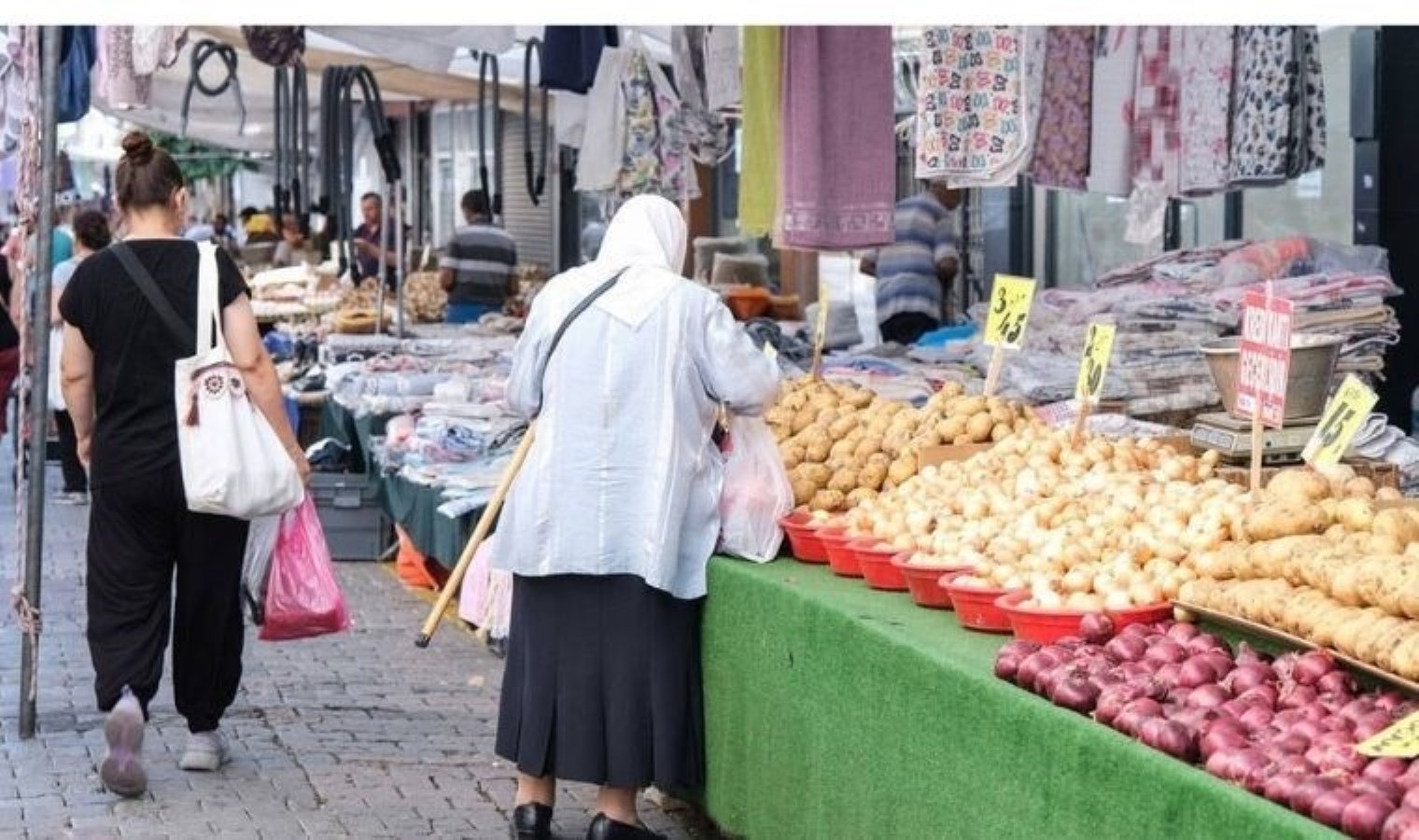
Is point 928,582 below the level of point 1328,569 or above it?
below

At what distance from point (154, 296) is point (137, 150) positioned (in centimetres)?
48

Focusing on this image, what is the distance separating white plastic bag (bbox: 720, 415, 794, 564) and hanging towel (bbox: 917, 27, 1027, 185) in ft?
9.13

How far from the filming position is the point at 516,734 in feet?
21.0

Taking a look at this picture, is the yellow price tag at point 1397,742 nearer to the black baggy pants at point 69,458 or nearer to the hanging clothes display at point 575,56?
→ the hanging clothes display at point 575,56

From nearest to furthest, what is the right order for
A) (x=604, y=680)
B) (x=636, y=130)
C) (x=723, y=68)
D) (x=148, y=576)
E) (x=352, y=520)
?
(x=604, y=680) → (x=148, y=576) → (x=723, y=68) → (x=636, y=130) → (x=352, y=520)

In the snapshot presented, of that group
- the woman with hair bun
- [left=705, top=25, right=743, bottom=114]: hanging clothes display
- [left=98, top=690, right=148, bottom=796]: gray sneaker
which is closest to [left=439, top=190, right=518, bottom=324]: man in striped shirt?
[left=705, top=25, right=743, bottom=114]: hanging clothes display

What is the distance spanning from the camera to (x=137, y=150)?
23.0 ft

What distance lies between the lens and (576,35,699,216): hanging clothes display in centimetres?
1205

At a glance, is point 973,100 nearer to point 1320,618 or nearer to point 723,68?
point 723,68

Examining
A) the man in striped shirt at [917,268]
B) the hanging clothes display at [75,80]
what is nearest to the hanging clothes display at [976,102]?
the man in striped shirt at [917,268]

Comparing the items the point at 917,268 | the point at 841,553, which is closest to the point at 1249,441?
the point at 841,553

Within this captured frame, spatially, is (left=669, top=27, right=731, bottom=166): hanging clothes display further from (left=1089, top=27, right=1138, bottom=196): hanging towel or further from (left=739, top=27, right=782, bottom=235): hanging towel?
(left=1089, top=27, right=1138, bottom=196): hanging towel

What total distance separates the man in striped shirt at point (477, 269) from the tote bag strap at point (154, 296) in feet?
33.7

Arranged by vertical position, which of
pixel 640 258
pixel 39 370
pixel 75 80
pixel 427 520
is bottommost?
pixel 427 520
